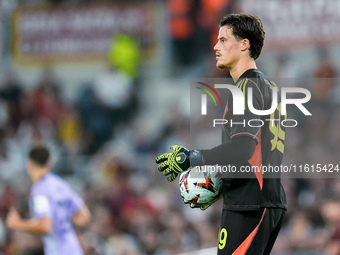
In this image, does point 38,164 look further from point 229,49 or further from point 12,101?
point 12,101

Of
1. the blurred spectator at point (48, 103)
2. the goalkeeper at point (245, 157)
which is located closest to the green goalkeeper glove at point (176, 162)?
the goalkeeper at point (245, 157)

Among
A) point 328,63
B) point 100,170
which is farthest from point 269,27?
point 100,170

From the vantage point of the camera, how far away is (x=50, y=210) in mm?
6965

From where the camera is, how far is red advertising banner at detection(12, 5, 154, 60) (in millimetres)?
14039

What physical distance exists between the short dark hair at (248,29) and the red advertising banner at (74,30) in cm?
970

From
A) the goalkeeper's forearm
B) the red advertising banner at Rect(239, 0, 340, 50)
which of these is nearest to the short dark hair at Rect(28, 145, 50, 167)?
the goalkeeper's forearm

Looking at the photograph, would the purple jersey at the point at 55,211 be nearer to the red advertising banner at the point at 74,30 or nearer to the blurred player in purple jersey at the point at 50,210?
the blurred player in purple jersey at the point at 50,210

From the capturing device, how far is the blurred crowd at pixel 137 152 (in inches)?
379

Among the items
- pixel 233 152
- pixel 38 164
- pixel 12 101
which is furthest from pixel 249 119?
pixel 12 101

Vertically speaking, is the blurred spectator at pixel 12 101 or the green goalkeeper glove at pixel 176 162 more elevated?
the green goalkeeper glove at pixel 176 162

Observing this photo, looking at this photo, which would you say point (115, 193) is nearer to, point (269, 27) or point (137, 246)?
point (137, 246)

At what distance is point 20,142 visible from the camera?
13500 millimetres

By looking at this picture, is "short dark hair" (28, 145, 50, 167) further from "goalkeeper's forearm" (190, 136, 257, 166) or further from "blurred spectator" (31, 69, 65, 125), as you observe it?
"blurred spectator" (31, 69, 65, 125)

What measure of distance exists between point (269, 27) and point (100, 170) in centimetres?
393
